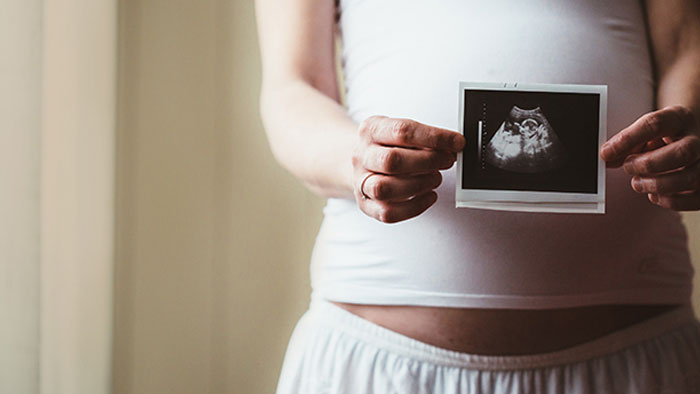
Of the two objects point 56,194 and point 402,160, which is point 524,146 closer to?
point 402,160

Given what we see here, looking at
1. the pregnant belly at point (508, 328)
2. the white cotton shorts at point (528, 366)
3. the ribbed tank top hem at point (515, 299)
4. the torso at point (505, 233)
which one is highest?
the torso at point (505, 233)

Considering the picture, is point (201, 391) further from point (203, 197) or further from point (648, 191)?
point (648, 191)

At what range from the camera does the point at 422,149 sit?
2.20ft

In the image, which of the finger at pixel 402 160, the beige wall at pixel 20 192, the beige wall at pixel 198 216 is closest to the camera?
the finger at pixel 402 160

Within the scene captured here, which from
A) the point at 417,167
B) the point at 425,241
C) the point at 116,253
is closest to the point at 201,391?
the point at 116,253

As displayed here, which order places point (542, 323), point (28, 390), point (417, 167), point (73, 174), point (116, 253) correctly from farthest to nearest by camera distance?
point (116, 253) < point (73, 174) < point (28, 390) < point (542, 323) < point (417, 167)

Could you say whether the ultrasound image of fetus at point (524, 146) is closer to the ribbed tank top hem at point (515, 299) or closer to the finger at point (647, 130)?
the finger at point (647, 130)

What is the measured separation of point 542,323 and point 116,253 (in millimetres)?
892

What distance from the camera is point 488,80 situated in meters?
0.80

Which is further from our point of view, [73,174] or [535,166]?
[73,174]

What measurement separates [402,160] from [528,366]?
0.32 m

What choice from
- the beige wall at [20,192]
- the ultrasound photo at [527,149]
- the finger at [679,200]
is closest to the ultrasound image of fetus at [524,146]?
the ultrasound photo at [527,149]

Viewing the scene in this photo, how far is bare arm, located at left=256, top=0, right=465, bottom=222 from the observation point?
66cm

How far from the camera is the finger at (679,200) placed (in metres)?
0.72
